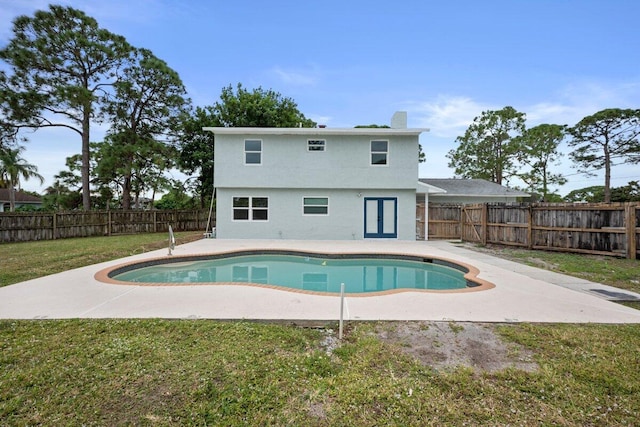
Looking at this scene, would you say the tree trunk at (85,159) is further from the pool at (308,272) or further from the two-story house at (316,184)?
the pool at (308,272)

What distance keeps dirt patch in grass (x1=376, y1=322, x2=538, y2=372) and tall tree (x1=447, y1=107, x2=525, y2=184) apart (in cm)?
3103

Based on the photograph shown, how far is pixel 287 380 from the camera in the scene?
2.63 m

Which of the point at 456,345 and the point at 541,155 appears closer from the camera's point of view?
→ the point at 456,345

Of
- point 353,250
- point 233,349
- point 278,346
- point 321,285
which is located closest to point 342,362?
point 278,346

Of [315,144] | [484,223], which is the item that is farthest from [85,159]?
[484,223]

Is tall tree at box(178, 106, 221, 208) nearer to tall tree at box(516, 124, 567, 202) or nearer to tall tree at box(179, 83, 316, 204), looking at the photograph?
tall tree at box(179, 83, 316, 204)

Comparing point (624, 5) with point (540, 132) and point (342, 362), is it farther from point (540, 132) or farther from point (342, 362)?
point (540, 132)

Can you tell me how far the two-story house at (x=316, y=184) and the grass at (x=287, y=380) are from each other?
10.7 m

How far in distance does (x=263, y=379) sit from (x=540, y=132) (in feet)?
116

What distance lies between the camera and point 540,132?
28.5 m

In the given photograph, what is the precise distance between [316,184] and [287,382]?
11878 mm

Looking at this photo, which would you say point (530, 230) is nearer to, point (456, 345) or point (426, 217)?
point (426, 217)

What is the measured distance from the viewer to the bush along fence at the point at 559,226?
8805 mm

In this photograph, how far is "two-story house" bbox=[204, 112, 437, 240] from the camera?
46.5ft
